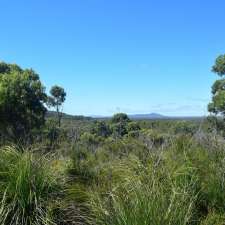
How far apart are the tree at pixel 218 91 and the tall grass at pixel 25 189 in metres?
24.5

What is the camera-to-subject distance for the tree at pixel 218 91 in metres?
31.8

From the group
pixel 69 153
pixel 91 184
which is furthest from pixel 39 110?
pixel 91 184

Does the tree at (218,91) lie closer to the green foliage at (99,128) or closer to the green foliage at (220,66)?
the green foliage at (220,66)

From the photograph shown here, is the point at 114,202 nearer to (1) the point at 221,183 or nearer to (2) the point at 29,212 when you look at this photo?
(2) the point at 29,212

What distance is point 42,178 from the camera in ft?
23.5

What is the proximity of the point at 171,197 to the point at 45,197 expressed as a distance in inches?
78.6

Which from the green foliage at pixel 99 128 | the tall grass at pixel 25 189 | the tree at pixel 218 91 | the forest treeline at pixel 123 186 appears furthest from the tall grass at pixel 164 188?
the green foliage at pixel 99 128

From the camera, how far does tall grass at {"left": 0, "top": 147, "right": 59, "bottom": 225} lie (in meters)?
6.66

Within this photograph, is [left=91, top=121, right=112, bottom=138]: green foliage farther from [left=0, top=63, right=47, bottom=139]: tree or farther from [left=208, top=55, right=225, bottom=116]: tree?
[left=208, top=55, right=225, bottom=116]: tree

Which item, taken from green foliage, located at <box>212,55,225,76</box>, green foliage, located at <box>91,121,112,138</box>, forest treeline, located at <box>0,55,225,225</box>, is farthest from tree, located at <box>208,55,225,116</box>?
forest treeline, located at <box>0,55,225,225</box>

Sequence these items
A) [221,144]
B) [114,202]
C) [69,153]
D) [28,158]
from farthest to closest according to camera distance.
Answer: [69,153]
[221,144]
[28,158]
[114,202]

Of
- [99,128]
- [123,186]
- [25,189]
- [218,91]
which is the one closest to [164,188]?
[123,186]

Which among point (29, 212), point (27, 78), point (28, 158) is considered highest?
point (27, 78)

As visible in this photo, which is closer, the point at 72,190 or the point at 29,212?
the point at 29,212
